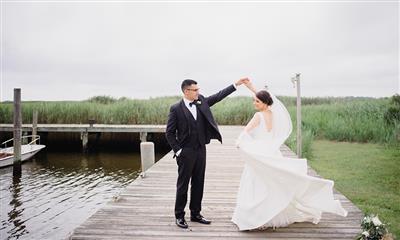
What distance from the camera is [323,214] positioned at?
16.4 ft

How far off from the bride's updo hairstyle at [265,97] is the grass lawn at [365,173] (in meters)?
2.54

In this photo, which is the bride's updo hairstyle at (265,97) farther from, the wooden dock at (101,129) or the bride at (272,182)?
the wooden dock at (101,129)

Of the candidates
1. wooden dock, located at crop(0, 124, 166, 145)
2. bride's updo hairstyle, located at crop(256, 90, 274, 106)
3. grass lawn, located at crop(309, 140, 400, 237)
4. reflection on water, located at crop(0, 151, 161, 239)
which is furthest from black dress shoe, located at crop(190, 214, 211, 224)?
wooden dock, located at crop(0, 124, 166, 145)

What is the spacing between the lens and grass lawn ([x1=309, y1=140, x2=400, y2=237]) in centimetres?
666

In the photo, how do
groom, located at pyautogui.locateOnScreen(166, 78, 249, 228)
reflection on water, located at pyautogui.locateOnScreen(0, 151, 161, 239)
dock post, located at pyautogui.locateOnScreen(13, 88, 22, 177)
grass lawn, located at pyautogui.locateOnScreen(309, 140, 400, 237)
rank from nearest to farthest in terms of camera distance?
1. groom, located at pyautogui.locateOnScreen(166, 78, 249, 228)
2. grass lawn, located at pyautogui.locateOnScreen(309, 140, 400, 237)
3. reflection on water, located at pyautogui.locateOnScreen(0, 151, 161, 239)
4. dock post, located at pyautogui.locateOnScreen(13, 88, 22, 177)

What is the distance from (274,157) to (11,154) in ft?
41.3

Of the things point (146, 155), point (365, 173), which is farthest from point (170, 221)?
point (365, 173)

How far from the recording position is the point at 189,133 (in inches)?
170

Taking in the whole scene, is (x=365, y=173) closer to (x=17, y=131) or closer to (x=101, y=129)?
(x=101, y=129)

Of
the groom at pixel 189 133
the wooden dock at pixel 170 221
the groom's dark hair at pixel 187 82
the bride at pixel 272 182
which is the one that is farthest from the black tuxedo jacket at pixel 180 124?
the wooden dock at pixel 170 221

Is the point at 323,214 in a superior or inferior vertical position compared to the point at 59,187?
superior

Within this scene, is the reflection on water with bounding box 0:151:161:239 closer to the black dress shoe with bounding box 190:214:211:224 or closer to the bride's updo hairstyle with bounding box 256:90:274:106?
the black dress shoe with bounding box 190:214:211:224

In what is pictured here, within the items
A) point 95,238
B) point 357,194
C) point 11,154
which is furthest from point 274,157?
point 11,154

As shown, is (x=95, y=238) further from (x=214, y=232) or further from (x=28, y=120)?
(x=28, y=120)
